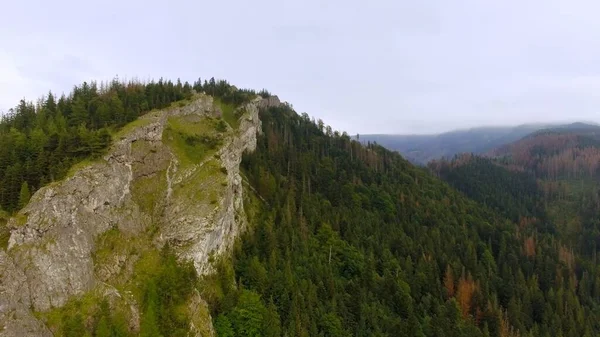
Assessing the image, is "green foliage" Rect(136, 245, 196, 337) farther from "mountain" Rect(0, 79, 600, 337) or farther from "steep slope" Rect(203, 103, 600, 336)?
"steep slope" Rect(203, 103, 600, 336)

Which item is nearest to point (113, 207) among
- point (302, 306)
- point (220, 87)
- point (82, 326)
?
point (82, 326)

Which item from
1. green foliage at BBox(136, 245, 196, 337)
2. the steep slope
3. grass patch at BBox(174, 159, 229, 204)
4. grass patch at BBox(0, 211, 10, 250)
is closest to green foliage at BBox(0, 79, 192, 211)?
grass patch at BBox(0, 211, 10, 250)

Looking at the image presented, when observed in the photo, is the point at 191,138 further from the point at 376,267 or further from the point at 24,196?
the point at 376,267

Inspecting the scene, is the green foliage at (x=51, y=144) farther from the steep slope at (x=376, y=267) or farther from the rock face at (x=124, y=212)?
the steep slope at (x=376, y=267)

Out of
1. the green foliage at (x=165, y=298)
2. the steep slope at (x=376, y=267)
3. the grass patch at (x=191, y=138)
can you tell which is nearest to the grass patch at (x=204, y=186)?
the grass patch at (x=191, y=138)

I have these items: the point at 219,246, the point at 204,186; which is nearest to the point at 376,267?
the point at 219,246
